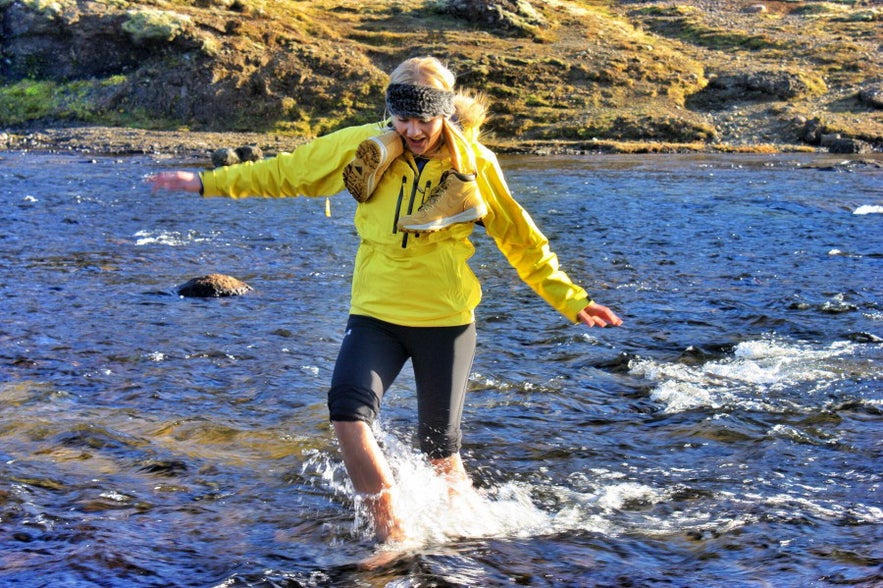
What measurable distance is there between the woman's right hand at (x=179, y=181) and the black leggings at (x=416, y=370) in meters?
1.15

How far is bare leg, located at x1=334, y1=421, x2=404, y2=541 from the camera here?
190 inches

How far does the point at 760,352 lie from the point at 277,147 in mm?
33653

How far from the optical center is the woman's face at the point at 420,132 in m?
4.90

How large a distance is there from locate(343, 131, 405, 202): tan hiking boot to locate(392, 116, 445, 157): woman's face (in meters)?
0.06

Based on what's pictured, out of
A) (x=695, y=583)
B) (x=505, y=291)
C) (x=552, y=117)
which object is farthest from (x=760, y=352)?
(x=552, y=117)

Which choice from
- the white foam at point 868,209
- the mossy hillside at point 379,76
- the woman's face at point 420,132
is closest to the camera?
the woman's face at point 420,132

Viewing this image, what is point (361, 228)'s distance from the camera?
5.14 m

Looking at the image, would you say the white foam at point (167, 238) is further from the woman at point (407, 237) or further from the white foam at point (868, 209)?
the white foam at point (868, 209)

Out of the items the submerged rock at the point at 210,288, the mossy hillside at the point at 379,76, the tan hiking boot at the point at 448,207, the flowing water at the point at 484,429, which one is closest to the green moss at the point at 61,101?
the mossy hillside at the point at 379,76

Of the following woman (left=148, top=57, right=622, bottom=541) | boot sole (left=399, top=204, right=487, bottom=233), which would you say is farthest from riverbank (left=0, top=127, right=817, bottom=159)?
boot sole (left=399, top=204, right=487, bottom=233)

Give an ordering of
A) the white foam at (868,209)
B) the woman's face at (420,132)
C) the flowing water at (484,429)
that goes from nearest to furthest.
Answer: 1. the woman's face at (420,132)
2. the flowing water at (484,429)
3. the white foam at (868,209)

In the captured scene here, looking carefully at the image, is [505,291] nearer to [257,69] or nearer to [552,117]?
[552,117]

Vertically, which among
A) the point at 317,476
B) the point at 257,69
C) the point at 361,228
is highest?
the point at 257,69

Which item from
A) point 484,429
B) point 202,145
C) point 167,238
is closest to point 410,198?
point 484,429
